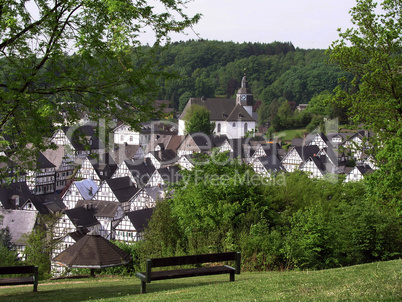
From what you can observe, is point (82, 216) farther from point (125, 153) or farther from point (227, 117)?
point (227, 117)

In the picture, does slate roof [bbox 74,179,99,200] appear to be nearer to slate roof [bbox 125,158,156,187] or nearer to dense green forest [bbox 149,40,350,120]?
slate roof [bbox 125,158,156,187]

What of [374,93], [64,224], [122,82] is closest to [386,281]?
[122,82]

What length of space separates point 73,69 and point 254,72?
13998cm

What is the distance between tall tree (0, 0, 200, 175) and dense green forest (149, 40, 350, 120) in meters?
99.7

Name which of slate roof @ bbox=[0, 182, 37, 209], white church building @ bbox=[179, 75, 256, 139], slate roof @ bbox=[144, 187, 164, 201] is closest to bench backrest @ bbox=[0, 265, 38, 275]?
slate roof @ bbox=[144, 187, 164, 201]

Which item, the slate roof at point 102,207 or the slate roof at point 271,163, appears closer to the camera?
the slate roof at point 102,207

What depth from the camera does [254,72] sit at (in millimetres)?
143500

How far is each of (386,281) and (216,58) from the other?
487 feet

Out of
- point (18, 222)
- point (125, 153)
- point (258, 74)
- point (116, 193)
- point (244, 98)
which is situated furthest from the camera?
point (258, 74)

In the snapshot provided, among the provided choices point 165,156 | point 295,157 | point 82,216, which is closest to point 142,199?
point 82,216

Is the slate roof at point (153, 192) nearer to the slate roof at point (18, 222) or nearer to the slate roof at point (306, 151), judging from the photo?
the slate roof at point (18, 222)

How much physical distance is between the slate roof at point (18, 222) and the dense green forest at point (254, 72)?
7894cm

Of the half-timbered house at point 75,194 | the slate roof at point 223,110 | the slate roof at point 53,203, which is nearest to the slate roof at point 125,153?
the half-timbered house at point 75,194

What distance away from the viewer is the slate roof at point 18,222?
28.0 metres
